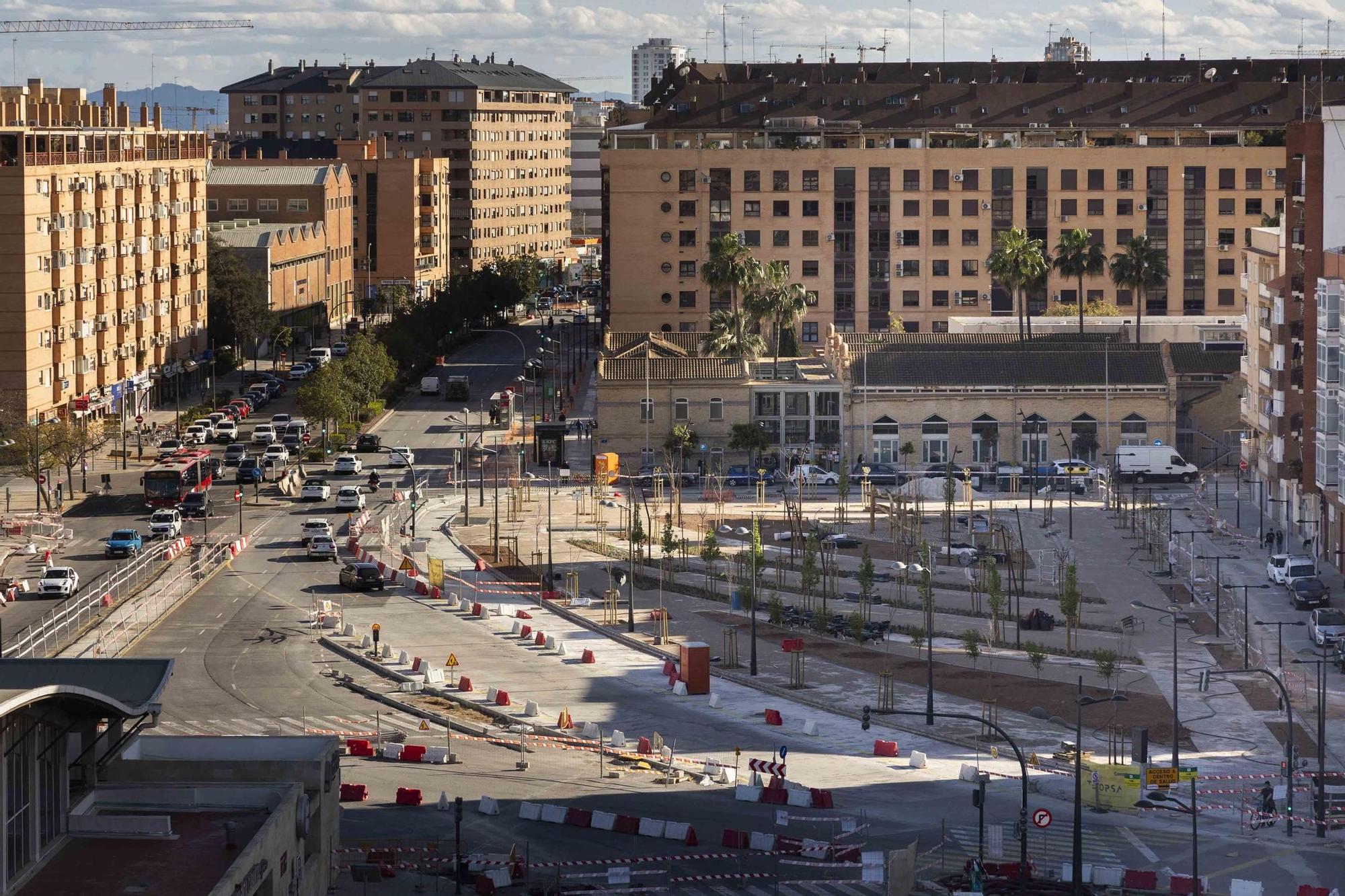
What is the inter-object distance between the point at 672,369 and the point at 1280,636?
59795 mm

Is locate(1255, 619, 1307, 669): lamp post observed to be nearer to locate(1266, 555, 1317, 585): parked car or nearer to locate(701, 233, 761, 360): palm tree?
locate(1266, 555, 1317, 585): parked car

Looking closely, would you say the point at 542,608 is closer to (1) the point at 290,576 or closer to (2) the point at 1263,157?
(1) the point at 290,576

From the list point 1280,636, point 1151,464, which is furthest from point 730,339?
point 1280,636

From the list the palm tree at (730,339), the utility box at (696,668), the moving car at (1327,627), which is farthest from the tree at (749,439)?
the utility box at (696,668)

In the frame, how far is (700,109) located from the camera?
18425 cm

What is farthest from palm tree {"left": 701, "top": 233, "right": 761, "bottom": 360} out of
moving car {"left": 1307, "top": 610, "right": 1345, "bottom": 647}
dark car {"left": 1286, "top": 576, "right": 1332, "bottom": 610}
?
moving car {"left": 1307, "top": 610, "right": 1345, "bottom": 647}

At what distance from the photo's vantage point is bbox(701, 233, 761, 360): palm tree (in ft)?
530

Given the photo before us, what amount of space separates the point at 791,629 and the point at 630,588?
682 cm

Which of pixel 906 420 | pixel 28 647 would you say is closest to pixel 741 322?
pixel 906 420

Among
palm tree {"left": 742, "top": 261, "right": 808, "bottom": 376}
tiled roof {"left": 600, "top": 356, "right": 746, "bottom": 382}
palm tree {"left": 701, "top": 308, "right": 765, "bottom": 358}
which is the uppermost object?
palm tree {"left": 742, "top": 261, "right": 808, "bottom": 376}

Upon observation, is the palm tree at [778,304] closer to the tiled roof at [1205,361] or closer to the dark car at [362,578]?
the tiled roof at [1205,361]

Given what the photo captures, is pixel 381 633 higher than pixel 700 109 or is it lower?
lower

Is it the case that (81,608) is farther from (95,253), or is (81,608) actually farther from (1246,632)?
(95,253)

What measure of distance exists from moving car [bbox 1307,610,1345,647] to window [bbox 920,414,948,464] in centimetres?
4599
